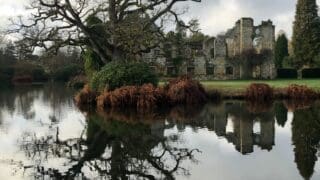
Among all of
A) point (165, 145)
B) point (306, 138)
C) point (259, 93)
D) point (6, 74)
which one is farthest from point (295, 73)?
point (6, 74)

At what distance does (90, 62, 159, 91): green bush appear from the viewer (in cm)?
2745

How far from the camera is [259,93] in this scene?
98.9ft

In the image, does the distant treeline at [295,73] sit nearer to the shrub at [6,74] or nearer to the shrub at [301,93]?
the shrub at [301,93]

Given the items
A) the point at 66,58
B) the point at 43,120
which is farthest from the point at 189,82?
the point at 66,58

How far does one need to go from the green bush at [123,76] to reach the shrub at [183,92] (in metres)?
1.09

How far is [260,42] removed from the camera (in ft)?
166

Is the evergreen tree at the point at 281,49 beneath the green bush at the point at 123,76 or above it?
above

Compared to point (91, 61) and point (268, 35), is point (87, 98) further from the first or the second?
point (268, 35)

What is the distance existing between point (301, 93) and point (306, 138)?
54.2 ft

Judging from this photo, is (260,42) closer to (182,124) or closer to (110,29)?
(110,29)

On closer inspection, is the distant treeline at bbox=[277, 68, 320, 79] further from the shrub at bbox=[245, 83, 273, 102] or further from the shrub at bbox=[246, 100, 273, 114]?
the shrub at bbox=[246, 100, 273, 114]

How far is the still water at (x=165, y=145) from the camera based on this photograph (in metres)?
10.4

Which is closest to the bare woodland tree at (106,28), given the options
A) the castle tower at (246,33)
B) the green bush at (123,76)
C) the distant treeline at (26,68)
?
the green bush at (123,76)

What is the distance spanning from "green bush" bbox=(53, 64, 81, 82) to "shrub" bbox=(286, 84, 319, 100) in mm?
41856
